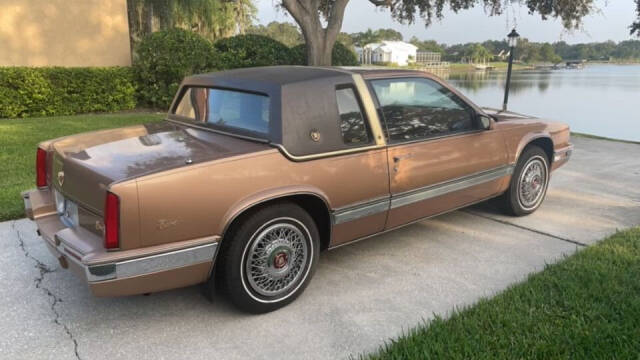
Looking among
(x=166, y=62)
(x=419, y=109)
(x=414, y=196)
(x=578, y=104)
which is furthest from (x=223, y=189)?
(x=578, y=104)

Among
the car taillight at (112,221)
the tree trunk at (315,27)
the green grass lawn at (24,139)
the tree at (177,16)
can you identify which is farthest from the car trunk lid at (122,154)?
the tree at (177,16)

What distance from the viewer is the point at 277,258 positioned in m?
3.23

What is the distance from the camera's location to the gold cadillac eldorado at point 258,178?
8.98 ft

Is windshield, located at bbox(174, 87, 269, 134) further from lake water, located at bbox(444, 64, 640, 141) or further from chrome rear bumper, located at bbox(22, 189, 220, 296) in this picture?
lake water, located at bbox(444, 64, 640, 141)

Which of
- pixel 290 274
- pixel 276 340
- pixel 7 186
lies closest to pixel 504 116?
pixel 290 274

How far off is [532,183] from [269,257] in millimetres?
3332

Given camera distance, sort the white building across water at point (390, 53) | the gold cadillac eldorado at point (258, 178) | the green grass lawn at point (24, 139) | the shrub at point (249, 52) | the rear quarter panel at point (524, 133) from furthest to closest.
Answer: the white building across water at point (390, 53) < the shrub at point (249, 52) < the green grass lawn at point (24, 139) < the rear quarter panel at point (524, 133) < the gold cadillac eldorado at point (258, 178)

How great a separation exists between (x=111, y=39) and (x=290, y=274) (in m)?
12.6

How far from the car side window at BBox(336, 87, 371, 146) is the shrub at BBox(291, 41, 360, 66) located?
→ 35.4 feet

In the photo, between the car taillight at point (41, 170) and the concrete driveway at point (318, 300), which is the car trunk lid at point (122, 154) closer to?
the car taillight at point (41, 170)

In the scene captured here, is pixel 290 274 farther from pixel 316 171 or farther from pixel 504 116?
pixel 504 116

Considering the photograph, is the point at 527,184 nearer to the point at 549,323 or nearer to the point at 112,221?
the point at 549,323

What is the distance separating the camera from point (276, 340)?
117 inches

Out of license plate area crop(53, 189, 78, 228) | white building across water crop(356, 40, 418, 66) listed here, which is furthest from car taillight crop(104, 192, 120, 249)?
white building across water crop(356, 40, 418, 66)
